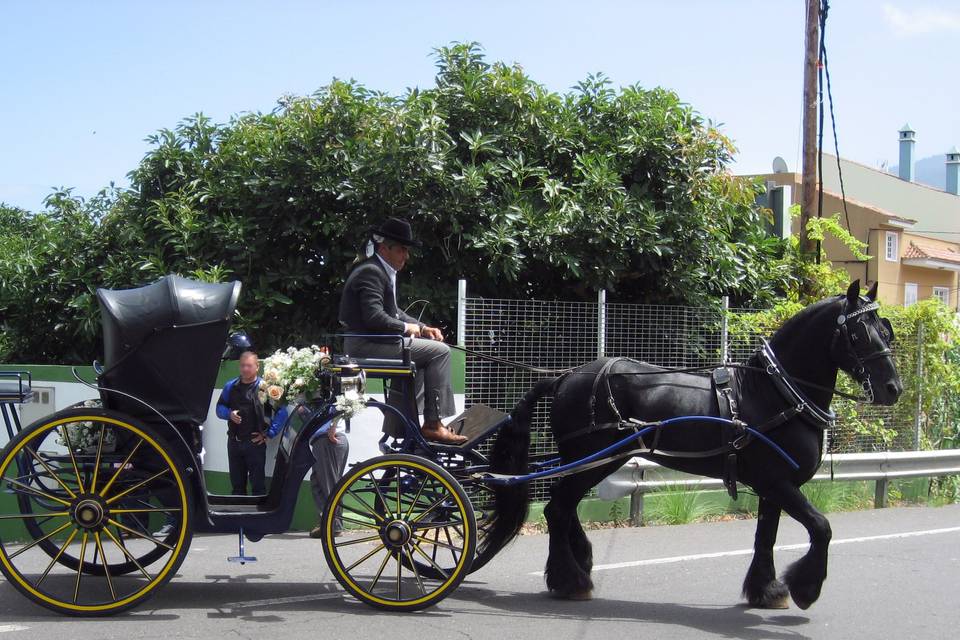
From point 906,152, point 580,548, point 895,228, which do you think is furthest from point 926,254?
point 580,548

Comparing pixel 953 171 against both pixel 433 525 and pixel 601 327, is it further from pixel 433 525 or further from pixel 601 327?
pixel 433 525

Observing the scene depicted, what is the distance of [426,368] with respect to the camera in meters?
6.66

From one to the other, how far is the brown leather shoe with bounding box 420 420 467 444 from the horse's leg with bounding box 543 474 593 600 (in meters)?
0.79

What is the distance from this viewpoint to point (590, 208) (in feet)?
36.3

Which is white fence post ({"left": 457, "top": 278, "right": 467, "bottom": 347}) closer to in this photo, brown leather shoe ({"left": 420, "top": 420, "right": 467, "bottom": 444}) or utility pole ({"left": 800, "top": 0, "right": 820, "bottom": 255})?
brown leather shoe ({"left": 420, "top": 420, "right": 467, "bottom": 444})

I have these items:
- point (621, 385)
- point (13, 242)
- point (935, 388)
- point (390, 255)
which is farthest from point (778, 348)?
point (13, 242)

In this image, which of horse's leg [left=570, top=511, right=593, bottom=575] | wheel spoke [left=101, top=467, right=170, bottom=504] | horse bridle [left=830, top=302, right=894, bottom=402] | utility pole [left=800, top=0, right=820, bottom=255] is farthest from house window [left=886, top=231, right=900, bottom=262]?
wheel spoke [left=101, top=467, right=170, bottom=504]

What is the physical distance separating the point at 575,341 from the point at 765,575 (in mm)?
4012

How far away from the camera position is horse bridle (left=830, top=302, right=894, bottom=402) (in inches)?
241

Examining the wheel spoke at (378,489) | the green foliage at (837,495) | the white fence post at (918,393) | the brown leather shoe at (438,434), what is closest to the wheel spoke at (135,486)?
the wheel spoke at (378,489)

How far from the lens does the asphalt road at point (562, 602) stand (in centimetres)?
565

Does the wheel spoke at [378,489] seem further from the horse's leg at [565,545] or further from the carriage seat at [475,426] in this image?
the horse's leg at [565,545]

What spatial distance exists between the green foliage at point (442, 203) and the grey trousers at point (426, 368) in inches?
162

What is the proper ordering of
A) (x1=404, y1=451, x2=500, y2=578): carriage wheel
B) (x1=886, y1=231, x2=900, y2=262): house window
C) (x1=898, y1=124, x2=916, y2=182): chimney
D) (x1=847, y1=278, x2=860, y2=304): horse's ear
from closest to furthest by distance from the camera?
(x1=847, y1=278, x2=860, y2=304): horse's ear → (x1=404, y1=451, x2=500, y2=578): carriage wheel → (x1=886, y1=231, x2=900, y2=262): house window → (x1=898, y1=124, x2=916, y2=182): chimney
